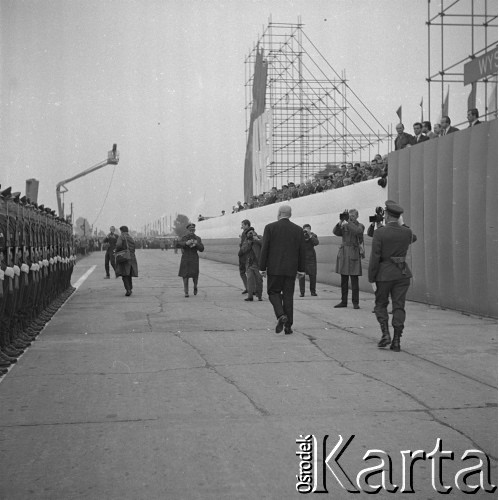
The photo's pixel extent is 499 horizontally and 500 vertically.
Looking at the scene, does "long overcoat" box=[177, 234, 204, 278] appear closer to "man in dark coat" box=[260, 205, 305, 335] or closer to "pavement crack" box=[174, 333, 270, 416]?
"man in dark coat" box=[260, 205, 305, 335]

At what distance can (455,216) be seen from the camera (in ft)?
39.9

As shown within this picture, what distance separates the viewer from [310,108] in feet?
129

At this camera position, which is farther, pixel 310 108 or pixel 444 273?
pixel 310 108

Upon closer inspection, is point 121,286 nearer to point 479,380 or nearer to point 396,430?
point 479,380

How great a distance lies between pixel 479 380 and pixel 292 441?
2.76 m

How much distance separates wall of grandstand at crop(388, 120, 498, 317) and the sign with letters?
1448mm

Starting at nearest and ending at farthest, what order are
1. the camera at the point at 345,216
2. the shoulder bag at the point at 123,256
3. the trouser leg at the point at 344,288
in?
→ the camera at the point at 345,216
the trouser leg at the point at 344,288
the shoulder bag at the point at 123,256

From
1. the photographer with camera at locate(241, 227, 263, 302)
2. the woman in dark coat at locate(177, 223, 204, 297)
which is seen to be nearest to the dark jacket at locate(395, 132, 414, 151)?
the photographer with camera at locate(241, 227, 263, 302)

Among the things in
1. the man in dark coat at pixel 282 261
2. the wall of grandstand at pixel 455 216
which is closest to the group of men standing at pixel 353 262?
the man in dark coat at pixel 282 261

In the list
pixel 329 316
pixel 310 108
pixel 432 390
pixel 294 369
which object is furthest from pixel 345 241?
pixel 310 108

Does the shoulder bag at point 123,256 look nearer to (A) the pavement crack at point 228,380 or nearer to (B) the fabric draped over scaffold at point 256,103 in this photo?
(A) the pavement crack at point 228,380

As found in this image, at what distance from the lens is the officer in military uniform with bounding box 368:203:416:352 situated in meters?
8.59

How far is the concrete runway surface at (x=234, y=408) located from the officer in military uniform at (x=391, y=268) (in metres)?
0.45

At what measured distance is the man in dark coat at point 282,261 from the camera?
1009cm
